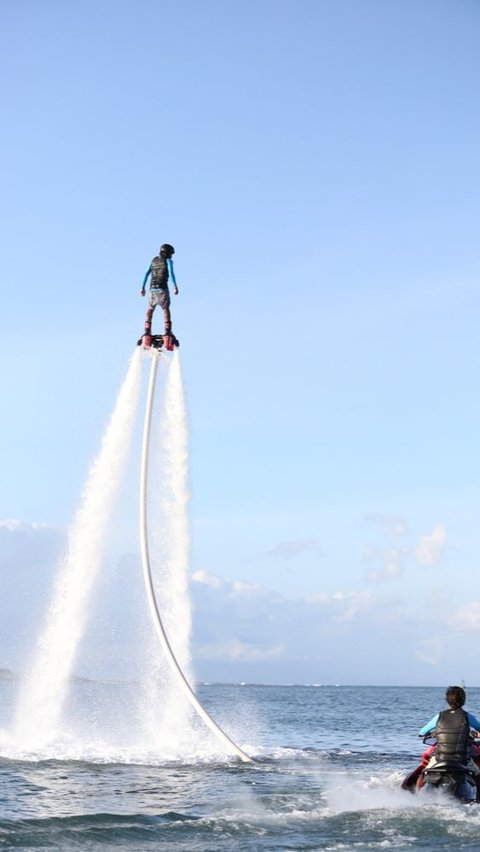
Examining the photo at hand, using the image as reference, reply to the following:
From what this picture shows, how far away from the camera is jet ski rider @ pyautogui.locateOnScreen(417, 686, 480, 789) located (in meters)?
20.5

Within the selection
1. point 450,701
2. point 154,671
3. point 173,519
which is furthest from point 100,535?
point 450,701

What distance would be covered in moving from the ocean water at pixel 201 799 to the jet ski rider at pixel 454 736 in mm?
943

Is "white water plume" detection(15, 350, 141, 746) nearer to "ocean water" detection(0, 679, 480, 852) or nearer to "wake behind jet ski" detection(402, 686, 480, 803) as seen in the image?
"ocean water" detection(0, 679, 480, 852)

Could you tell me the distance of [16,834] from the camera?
1797 cm

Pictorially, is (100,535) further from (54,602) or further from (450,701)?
(450,701)

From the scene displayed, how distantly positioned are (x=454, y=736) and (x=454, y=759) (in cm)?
48

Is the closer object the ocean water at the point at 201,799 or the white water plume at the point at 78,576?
the ocean water at the point at 201,799

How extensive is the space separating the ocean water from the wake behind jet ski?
44cm

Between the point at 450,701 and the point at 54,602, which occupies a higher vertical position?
the point at 54,602

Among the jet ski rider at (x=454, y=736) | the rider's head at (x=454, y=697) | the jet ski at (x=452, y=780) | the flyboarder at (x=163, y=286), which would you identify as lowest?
the jet ski at (x=452, y=780)

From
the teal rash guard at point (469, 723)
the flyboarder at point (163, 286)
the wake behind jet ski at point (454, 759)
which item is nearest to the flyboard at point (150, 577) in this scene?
the flyboarder at point (163, 286)

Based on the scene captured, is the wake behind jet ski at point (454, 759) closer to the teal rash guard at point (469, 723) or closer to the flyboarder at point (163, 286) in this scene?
the teal rash guard at point (469, 723)

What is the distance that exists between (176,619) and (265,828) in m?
10.9

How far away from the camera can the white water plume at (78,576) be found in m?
29.4
